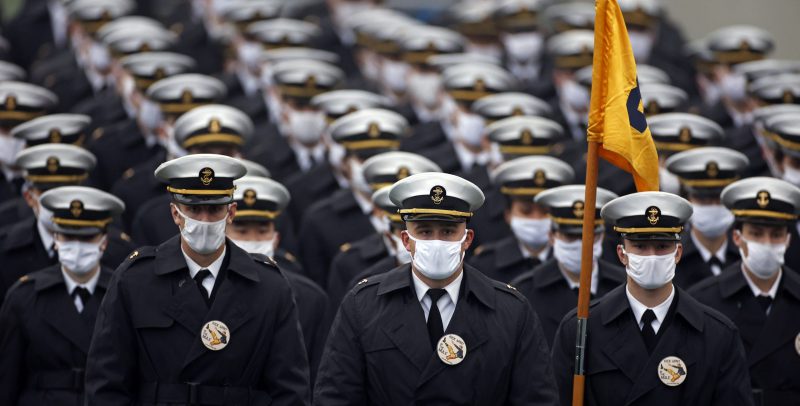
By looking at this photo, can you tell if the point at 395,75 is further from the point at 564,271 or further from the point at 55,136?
the point at 564,271

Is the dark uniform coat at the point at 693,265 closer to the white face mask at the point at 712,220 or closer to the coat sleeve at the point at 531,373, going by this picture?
the white face mask at the point at 712,220

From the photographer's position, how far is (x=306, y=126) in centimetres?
1462

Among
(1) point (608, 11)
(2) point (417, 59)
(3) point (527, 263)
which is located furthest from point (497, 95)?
(1) point (608, 11)

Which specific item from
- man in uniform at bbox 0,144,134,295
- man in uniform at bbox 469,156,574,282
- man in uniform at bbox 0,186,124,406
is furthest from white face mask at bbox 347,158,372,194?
man in uniform at bbox 0,186,124,406

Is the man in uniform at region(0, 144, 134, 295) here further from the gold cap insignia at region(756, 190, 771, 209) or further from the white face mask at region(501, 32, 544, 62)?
the white face mask at region(501, 32, 544, 62)

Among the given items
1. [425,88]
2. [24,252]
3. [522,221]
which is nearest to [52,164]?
[24,252]

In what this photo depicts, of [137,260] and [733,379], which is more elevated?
[733,379]

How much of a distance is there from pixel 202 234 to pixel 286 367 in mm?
792

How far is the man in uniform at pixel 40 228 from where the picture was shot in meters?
10.4

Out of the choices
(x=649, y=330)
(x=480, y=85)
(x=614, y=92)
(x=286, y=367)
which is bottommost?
(x=286, y=367)

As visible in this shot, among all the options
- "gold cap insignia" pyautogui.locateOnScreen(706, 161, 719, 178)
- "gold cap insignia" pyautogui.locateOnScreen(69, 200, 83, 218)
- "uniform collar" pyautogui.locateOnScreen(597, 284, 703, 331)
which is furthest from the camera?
"gold cap insignia" pyautogui.locateOnScreen(706, 161, 719, 178)

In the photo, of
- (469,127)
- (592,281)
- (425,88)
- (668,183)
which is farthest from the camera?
(425,88)

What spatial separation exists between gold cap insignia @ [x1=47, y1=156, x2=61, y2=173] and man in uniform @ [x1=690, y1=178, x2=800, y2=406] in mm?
4236

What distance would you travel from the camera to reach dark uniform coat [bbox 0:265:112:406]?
9125 millimetres
